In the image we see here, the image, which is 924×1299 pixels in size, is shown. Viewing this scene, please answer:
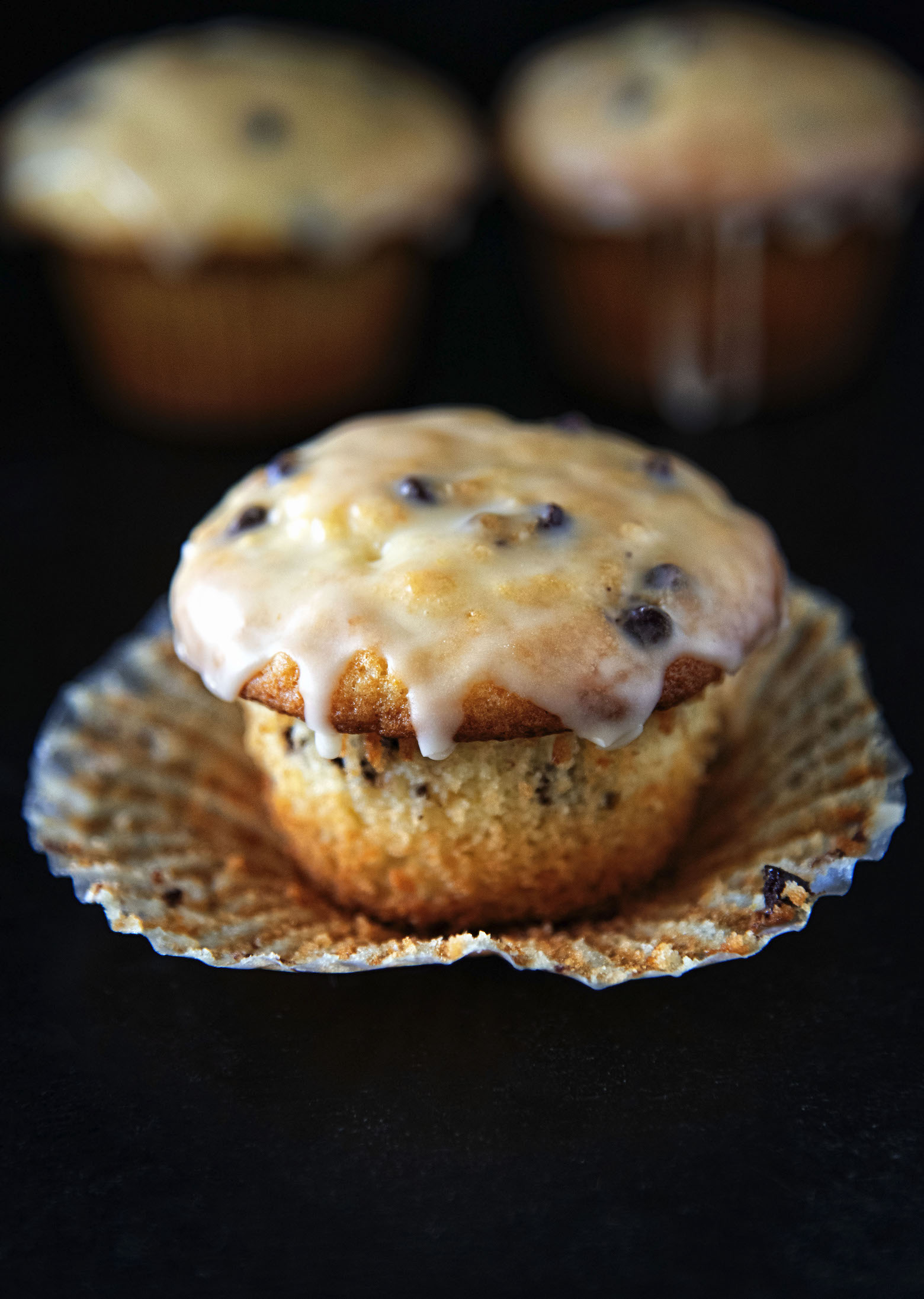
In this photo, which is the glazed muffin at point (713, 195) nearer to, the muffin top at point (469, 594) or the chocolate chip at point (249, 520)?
the muffin top at point (469, 594)

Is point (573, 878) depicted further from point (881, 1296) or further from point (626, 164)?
point (626, 164)

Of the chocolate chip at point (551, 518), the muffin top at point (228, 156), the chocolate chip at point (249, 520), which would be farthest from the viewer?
the muffin top at point (228, 156)

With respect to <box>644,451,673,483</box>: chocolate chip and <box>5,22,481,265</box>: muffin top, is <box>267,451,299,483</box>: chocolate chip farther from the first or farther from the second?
<box>5,22,481,265</box>: muffin top

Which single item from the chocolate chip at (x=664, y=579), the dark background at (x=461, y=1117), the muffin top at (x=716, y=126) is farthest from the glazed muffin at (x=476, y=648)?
the muffin top at (x=716, y=126)

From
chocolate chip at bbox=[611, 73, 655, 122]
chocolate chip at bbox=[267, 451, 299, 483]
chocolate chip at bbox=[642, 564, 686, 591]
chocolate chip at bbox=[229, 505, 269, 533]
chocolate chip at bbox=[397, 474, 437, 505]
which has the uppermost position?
chocolate chip at bbox=[611, 73, 655, 122]

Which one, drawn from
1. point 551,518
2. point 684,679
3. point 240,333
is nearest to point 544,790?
point 684,679

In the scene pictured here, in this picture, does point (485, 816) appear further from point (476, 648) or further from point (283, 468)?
point (283, 468)

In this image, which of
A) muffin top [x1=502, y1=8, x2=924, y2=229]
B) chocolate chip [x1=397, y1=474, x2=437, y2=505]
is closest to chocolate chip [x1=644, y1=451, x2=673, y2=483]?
chocolate chip [x1=397, y1=474, x2=437, y2=505]
